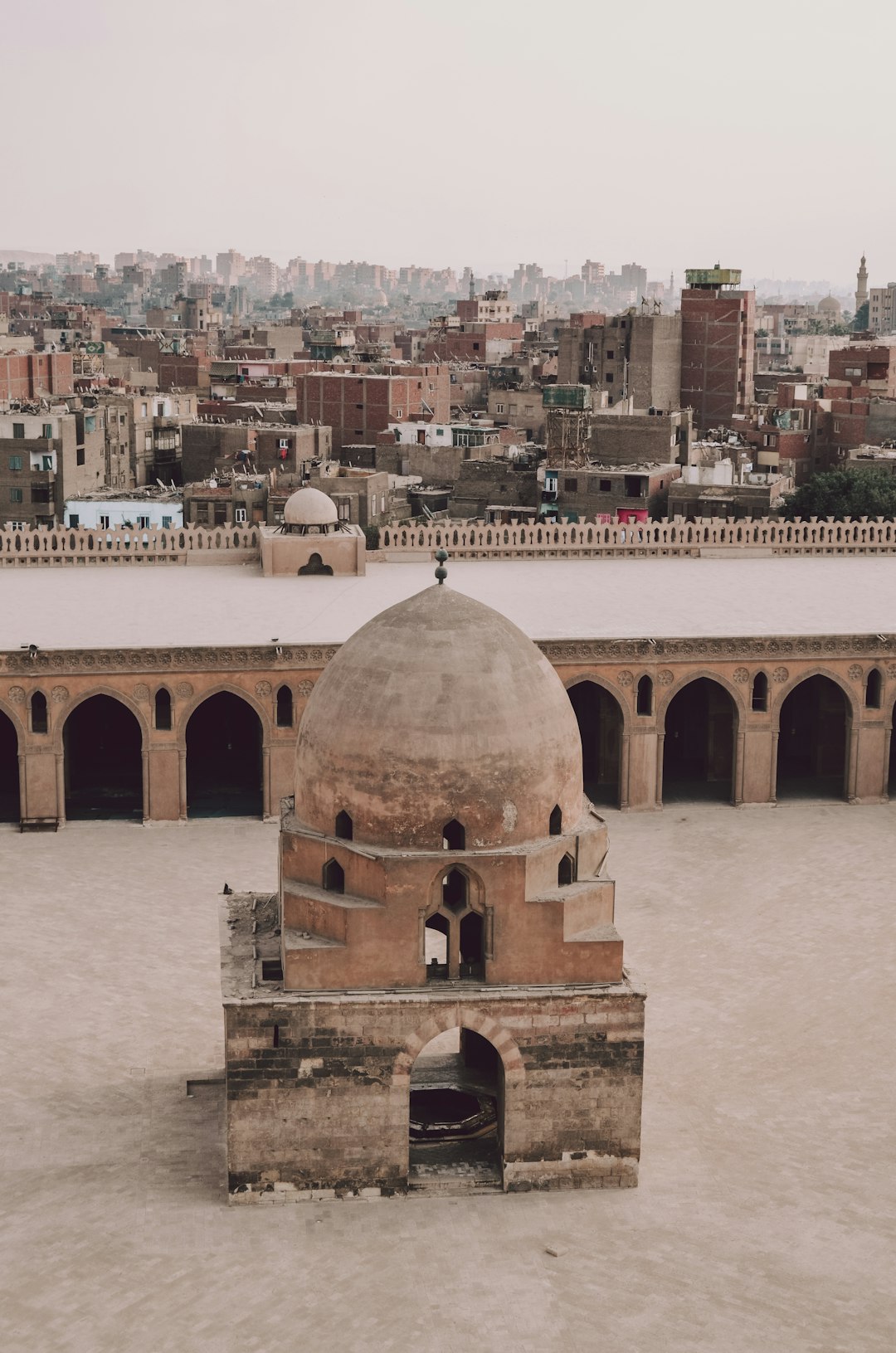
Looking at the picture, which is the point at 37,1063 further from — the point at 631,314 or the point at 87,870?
the point at 631,314

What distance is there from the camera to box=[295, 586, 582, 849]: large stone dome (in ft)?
54.6

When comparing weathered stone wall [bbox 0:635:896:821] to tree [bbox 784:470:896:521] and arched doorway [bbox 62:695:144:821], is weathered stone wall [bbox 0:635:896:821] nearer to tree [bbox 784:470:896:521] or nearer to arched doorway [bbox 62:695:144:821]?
arched doorway [bbox 62:695:144:821]

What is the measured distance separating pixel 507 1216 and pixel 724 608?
17.5 metres

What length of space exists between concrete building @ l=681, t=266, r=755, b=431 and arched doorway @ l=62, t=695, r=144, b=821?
64357 mm

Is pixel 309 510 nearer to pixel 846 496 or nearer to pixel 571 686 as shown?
pixel 571 686

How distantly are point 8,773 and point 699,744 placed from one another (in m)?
12.8

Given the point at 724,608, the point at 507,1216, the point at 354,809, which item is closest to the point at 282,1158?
the point at 507,1216

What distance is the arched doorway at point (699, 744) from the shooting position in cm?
3194

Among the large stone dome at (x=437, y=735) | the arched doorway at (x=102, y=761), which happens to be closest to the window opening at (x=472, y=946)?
the large stone dome at (x=437, y=735)

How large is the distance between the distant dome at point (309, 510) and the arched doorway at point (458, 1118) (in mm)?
17424

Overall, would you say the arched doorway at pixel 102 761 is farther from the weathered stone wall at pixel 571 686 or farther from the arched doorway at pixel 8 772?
the weathered stone wall at pixel 571 686

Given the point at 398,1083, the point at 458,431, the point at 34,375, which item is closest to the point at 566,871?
the point at 398,1083

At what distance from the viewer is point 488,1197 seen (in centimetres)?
1719

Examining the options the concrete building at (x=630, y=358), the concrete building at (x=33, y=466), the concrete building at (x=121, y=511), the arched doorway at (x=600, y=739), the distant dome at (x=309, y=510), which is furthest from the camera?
the concrete building at (x=630, y=358)
